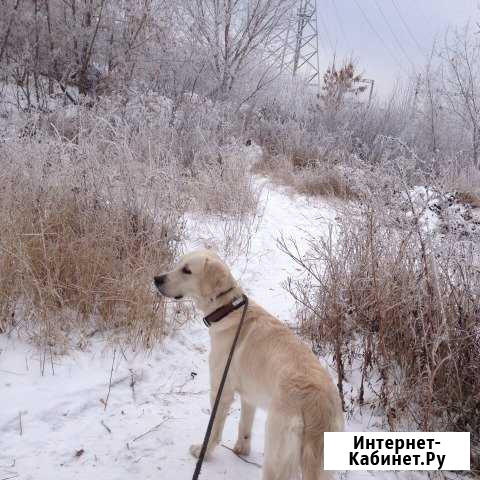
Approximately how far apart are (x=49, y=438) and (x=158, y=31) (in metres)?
8.45

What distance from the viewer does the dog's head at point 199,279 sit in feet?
7.55

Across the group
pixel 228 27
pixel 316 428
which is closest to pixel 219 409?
pixel 316 428

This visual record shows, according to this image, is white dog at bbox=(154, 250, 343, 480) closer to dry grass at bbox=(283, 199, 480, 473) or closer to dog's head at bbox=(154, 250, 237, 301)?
dog's head at bbox=(154, 250, 237, 301)

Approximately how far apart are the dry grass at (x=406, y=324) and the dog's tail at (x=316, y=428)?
2.48 feet

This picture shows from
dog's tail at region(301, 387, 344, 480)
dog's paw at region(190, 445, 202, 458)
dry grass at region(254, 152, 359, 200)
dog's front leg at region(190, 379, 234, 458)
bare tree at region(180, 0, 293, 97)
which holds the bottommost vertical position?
dog's paw at region(190, 445, 202, 458)

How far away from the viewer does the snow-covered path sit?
2.09 meters

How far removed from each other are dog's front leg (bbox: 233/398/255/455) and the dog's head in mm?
630

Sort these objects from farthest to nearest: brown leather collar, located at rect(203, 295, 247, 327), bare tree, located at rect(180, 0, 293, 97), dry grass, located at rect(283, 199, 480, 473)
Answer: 1. bare tree, located at rect(180, 0, 293, 97)
2. dry grass, located at rect(283, 199, 480, 473)
3. brown leather collar, located at rect(203, 295, 247, 327)

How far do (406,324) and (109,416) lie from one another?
1.92 meters

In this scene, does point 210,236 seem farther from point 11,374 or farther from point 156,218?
point 11,374

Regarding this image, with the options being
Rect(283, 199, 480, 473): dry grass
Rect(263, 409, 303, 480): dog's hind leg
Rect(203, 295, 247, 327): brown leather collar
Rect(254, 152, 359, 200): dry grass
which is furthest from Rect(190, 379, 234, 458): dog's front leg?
Rect(254, 152, 359, 200): dry grass

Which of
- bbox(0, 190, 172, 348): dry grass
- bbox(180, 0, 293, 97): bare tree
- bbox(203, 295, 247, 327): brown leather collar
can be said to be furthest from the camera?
bbox(180, 0, 293, 97): bare tree

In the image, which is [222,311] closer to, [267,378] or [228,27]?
[267,378]

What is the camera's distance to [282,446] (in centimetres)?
164
